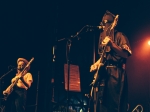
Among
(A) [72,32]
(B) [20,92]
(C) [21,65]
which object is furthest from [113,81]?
(A) [72,32]

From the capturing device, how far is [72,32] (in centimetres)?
802

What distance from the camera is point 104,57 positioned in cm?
389

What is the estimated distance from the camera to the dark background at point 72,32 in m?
7.33

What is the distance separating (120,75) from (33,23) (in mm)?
4413

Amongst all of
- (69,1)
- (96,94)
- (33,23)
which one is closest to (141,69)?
(69,1)

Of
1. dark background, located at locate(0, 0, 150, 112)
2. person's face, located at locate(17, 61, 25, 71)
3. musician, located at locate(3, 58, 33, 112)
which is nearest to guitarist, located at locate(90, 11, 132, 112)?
musician, located at locate(3, 58, 33, 112)

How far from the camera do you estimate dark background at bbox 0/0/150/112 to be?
289 inches

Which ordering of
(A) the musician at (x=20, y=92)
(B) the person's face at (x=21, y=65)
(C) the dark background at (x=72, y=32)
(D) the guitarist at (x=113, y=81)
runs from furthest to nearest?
1. (C) the dark background at (x=72, y=32)
2. (B) the person's face at (x=21, y=65)
3. (A) the musician at (x=20, y=92)
4. (D) the guitarist at (x=113, y=81)

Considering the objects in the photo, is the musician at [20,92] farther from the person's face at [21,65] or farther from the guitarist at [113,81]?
the guitarist at [113,81]

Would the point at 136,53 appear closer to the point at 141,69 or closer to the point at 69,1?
the point at 141,69

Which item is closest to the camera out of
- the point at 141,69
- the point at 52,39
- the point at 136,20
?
the point at 52,39

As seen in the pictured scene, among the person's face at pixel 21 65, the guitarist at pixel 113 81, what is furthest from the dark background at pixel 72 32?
the guitarist at pixel 113 81

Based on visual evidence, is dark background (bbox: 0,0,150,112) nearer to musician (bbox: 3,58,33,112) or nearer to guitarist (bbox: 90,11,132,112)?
musician (bbox: 3,58,33,112)

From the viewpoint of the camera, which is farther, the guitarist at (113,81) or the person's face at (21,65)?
the person's face at (21,65)
